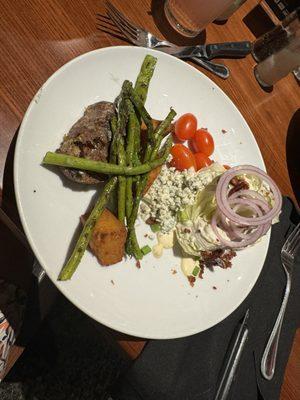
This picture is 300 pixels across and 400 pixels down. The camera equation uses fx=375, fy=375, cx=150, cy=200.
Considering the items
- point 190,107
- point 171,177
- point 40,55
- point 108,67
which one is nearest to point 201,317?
point 171,177

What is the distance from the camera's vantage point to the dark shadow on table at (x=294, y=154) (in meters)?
2.96

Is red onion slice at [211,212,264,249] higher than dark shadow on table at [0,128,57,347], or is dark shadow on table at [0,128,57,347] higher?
dark shadow on table at [0,128,57,347]

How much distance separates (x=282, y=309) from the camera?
8.61 ft

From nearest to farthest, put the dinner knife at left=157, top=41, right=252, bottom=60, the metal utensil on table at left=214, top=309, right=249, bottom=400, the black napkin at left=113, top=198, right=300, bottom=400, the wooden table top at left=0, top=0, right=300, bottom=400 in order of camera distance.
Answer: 1. the wooden table top at left=0, top=0, right=300, bottom=400
2. the black napkin at left=113, top=198, right=300, bottom=400
3. the metal utensil on table at left=214, top=309, right=249, bottom=400
4. the dinner knife at left=157, top=41, right=252, bottom=60

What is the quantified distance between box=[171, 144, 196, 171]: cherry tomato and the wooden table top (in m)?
0.67

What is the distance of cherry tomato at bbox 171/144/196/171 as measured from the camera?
7.54 feet

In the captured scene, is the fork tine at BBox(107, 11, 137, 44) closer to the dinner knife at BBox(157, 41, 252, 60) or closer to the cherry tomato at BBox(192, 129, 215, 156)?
the dinner knife at BBox(157, 41, 252, 60)

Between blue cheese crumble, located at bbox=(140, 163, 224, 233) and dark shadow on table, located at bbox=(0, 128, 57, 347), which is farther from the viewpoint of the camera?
blue cheese crumble, located at bbox=(140, 163, 224, 233)

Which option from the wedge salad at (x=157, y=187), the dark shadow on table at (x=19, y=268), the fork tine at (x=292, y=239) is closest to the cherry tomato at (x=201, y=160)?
the wedge salad at (x=157, y=187)

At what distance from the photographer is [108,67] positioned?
211 centimetres

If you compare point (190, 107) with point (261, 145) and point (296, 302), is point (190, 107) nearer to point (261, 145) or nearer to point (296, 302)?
point (261, 145)

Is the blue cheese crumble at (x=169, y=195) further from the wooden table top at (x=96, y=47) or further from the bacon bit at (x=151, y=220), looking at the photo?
the wooden table top at (x=96, y=47)

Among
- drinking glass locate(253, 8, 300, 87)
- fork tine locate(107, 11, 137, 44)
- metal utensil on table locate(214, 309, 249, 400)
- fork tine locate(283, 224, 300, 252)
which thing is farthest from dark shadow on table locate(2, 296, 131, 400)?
drinking glass locate(253, 8, 300, 87)

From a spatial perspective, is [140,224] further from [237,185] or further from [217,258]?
[237,185]
